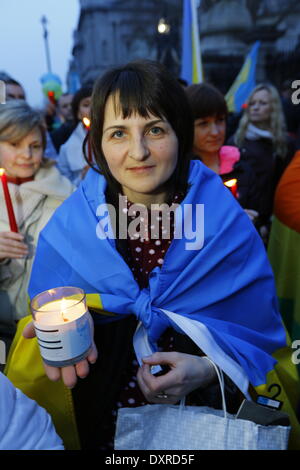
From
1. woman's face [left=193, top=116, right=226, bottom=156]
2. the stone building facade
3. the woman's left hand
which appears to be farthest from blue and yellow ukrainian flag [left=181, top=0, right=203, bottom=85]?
the stone building facade

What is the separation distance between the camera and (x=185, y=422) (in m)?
1.15

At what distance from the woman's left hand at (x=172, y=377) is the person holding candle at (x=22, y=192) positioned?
1.18 meters

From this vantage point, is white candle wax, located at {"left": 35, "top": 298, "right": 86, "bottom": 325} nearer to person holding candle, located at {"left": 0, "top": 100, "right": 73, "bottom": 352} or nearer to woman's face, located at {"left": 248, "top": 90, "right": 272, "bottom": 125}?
person holding candle, located at {"left": 0, "top": 100, "right": 73, "bottom": 352}

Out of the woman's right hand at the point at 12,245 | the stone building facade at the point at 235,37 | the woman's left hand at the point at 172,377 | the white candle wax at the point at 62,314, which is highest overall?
the stone building facade at the point at 235,37

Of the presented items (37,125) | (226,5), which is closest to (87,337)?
(37,125)

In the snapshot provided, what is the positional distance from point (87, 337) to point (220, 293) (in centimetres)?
60

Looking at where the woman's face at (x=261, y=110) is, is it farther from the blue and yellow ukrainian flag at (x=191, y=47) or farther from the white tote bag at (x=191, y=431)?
the white tote bag at (x=191, y=431)

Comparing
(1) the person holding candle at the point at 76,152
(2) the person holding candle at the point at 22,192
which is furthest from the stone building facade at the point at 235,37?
(2) the person holding candle at the point at 22,192

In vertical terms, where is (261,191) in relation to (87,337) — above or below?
below

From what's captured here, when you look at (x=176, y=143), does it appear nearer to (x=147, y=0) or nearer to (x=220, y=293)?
(x=220, y=293)

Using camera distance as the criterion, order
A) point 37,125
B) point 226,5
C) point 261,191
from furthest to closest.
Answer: point 226,5
point 261,191
point 37,125

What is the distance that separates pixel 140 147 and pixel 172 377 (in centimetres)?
83

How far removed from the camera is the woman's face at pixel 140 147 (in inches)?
56.9

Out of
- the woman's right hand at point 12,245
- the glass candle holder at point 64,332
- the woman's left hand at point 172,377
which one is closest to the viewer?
the glass candle holder at point 64,332
